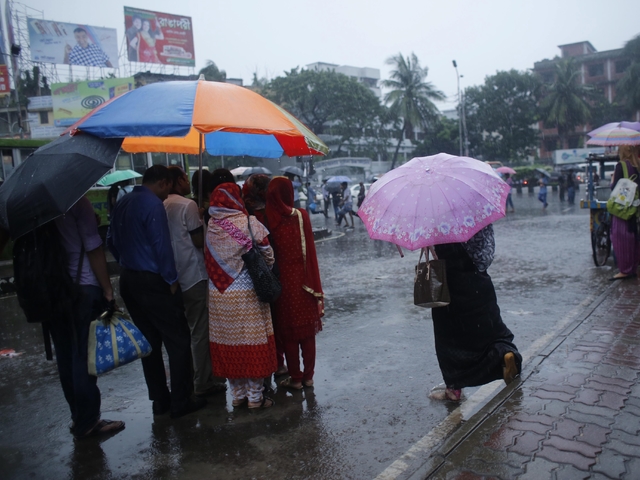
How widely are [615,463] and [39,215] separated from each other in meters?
3.33

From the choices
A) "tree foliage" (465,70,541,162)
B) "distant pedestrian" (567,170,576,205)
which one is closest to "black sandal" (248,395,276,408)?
"distant pedestrian" (567,170,576,205)

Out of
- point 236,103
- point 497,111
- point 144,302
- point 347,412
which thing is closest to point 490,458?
point 347,412

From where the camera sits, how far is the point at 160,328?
3.91 metres

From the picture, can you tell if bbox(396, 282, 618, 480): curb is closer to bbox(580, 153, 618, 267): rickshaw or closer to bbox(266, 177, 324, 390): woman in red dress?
bbox(266, 177, 324, 390): woman in red dress

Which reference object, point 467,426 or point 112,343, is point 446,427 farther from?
point 112,343

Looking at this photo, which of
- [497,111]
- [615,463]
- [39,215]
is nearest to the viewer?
[615,463]

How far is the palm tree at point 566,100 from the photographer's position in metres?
50.2

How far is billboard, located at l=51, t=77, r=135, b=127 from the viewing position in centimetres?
3152

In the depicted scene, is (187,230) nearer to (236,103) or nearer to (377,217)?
(236,103)

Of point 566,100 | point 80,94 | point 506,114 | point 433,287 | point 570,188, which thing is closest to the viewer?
point 433,287

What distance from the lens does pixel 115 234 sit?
12.6 feet

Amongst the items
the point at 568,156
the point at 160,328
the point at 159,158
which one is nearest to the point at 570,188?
the point at 159,158

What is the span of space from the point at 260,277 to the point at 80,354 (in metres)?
1.21

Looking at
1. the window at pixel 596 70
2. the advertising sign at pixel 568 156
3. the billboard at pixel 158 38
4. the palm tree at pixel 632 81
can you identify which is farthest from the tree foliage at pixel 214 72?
the window at pixel 596 70
